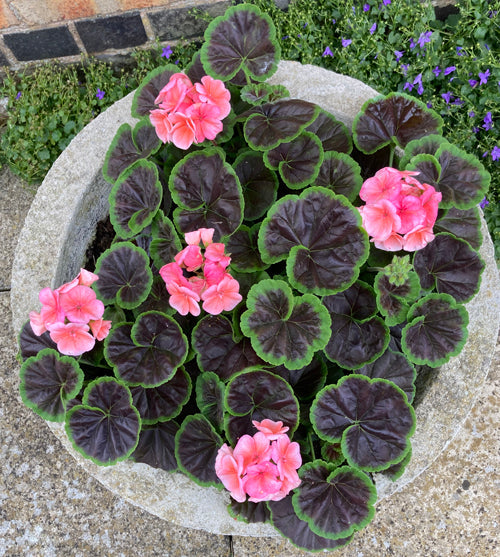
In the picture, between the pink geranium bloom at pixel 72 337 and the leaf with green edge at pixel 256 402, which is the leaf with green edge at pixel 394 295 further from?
the pink geranium bloom at pixel 72 337

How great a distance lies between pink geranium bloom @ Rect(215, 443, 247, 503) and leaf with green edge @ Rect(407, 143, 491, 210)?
783mm

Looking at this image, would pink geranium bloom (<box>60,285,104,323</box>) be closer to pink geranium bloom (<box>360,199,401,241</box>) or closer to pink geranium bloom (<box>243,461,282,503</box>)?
pink geranium bloom (<box>243,461,282,503</box>)

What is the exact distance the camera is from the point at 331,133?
155cm

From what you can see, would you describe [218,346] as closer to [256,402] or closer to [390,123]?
[256,402]

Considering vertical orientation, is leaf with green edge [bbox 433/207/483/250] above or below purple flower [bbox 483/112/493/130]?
above

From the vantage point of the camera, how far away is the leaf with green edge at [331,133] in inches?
60.6

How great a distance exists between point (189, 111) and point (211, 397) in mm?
719

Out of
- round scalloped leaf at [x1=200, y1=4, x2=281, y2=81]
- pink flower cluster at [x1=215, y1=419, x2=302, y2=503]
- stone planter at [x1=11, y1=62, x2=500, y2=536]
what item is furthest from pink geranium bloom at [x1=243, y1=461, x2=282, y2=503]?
round scalloped leaf at [x1=200, y1=4, x2=281, y2=81]

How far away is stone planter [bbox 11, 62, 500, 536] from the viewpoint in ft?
4.86

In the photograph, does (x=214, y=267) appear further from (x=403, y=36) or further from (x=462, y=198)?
(x=403, y=36)

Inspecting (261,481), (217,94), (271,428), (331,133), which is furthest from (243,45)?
(261,481)

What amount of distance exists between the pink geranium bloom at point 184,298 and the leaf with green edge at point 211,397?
0.24 meters

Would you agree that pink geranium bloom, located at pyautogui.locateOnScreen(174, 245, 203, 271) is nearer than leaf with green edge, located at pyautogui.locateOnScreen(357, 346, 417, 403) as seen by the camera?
Yes

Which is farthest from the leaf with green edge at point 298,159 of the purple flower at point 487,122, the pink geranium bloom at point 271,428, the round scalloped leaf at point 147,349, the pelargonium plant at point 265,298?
the purple flower at point 487,122
